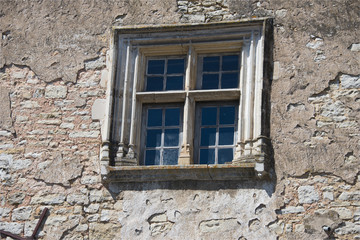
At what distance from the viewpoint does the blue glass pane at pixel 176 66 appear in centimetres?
830

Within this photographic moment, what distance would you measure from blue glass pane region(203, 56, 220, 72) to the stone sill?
45.4 inches

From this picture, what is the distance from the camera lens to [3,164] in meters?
8.05

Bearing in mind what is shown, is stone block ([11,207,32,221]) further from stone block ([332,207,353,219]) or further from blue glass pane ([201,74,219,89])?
stone block ([332,207,353,219])

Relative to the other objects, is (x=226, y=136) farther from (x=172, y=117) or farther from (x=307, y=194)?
(x=307, y=194)

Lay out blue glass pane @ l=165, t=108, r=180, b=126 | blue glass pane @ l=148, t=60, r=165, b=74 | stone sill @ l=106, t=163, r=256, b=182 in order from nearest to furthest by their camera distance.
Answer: stone sill @ l=106, t=163, r=256, b=182 → blue glass pane @ l=165, t=108, r=180, b=126 → blue glass pane @ l=148, t=60, r=165, b=74

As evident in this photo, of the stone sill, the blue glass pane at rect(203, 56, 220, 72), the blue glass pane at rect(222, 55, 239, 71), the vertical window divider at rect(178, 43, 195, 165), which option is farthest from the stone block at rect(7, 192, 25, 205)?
the blue glass pane at rect(222, 55, 239, 71)

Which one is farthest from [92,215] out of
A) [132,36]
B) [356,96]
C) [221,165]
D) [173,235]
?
[356,96]

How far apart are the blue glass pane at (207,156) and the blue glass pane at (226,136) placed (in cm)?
13

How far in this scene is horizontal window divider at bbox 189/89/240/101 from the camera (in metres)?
8.04

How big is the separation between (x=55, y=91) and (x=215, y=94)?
1620 mm

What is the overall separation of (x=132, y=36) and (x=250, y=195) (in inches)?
82.0

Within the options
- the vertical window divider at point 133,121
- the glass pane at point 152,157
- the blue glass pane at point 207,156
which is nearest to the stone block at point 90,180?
the vertical window divider at point 133,121

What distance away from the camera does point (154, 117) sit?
8.20 m

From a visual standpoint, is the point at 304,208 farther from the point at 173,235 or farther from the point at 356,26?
the point at 356,26
